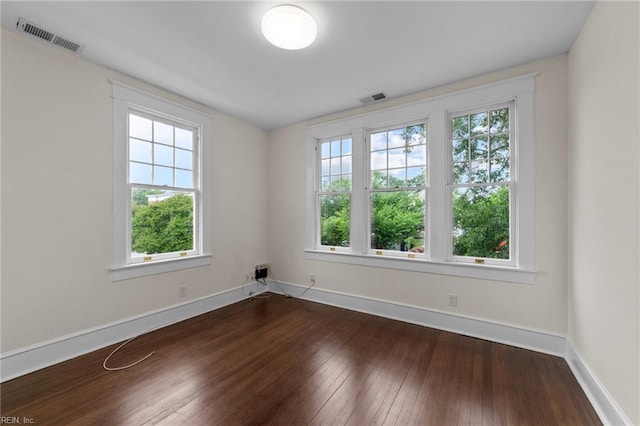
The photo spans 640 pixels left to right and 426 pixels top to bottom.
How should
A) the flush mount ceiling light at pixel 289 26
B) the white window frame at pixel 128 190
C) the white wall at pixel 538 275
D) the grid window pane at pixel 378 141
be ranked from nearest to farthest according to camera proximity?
1. the flush mount ceiling light at pixel 289 26
2. the white wall at pixel 538 275
3. the white window frame at pixel 128 190
4. the grid window pane at pixel 378 141

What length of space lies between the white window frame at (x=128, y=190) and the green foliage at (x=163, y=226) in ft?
0.26

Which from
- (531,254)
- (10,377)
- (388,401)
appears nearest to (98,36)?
(10,377)

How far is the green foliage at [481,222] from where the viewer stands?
2.65 metres

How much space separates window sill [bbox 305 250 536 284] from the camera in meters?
2.49

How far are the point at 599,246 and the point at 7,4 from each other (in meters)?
4.33

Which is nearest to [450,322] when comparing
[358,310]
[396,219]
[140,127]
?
[358,310]

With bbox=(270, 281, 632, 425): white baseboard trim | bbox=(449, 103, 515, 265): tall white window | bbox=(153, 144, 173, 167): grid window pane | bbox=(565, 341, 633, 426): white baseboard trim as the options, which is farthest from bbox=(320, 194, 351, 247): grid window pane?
bbox=(565, 341, 633, 426): white baseboard trim

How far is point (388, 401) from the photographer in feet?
5.72

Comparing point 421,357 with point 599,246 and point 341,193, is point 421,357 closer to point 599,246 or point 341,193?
point 599,246

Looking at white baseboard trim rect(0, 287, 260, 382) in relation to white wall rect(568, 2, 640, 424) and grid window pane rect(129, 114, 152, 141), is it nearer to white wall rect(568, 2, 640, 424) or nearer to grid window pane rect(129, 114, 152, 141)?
grid window pane rect(129, 114, 152, 141)

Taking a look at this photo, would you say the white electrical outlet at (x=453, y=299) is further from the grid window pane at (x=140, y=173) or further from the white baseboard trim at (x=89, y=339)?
the grid window pane at (x=140, y=173)

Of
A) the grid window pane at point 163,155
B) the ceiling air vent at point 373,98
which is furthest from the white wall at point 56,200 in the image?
the ceiling air vent at point 373,98

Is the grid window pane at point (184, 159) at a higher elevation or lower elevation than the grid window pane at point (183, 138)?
lower

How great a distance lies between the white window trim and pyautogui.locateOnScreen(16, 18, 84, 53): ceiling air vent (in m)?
2.61
